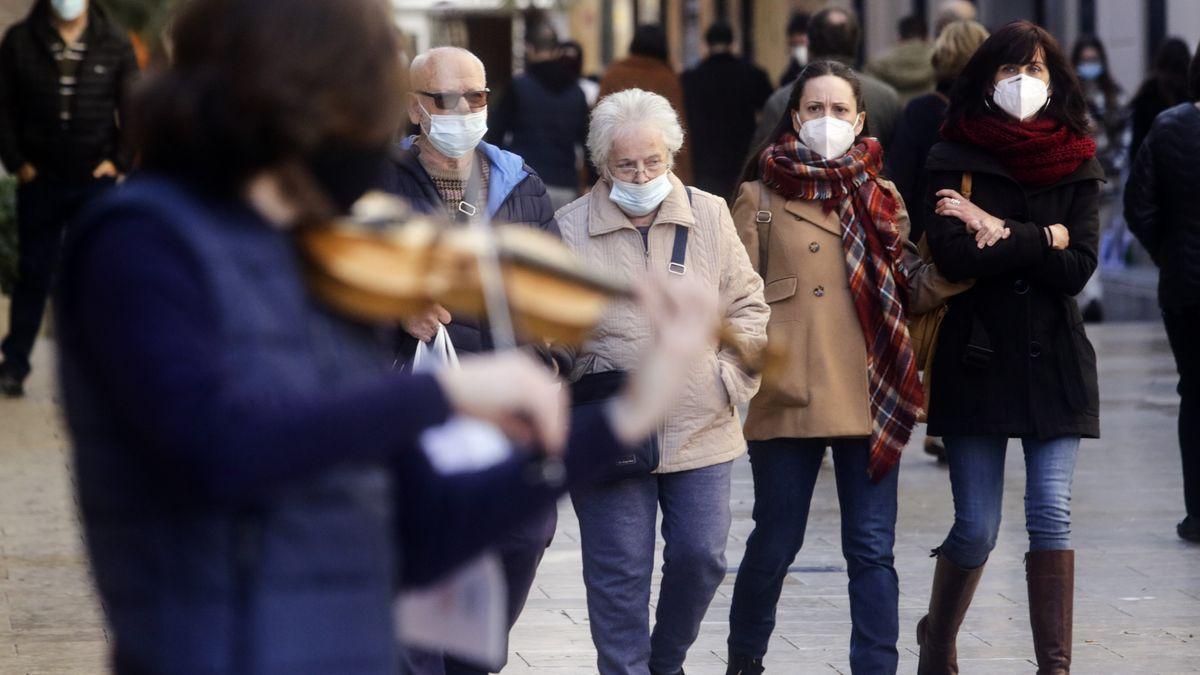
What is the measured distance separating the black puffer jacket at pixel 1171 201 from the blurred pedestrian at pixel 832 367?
2300 millimetres

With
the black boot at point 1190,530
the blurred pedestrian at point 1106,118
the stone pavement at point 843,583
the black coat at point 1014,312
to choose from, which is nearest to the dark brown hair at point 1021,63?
the black coat at point 1014,312

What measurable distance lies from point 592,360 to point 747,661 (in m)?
1.02

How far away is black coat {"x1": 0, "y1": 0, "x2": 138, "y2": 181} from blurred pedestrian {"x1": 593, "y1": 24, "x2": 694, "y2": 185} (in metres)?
2.87

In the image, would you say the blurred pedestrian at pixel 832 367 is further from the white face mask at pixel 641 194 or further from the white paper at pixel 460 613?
the white paper at pixel 460 613

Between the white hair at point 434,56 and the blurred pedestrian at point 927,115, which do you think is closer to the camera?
the white hair at point 434,56

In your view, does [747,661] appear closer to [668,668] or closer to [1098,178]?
[668,668]

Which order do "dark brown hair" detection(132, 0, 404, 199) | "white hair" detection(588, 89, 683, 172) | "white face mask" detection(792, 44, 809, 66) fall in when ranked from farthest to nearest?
"white face mask" detection(792, 44, 809, 66) < "white hair" detection(588, 89, 683, 172) < "dark brown hair" detection(132, 0, 404, 199)

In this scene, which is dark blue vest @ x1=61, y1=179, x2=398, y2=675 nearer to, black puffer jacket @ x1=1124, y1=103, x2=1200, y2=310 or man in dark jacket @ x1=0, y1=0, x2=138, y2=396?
black puffer jacket @ x1=1124, y1=103, x2=1200, y2=310

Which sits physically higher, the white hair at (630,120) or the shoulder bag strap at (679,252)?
the white hair at (630,120)

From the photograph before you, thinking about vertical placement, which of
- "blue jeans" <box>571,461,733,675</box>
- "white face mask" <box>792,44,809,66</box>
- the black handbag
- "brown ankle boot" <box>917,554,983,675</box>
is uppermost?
"white face mask" <box>792,44,809,66</box>

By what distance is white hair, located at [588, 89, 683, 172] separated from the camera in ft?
17.8

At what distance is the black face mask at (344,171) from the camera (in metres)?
2.12

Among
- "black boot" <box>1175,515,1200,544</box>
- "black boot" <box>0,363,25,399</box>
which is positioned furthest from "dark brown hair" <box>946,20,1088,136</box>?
"black boot" <box>0,363,25,399</box>

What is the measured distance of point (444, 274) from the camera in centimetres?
205
